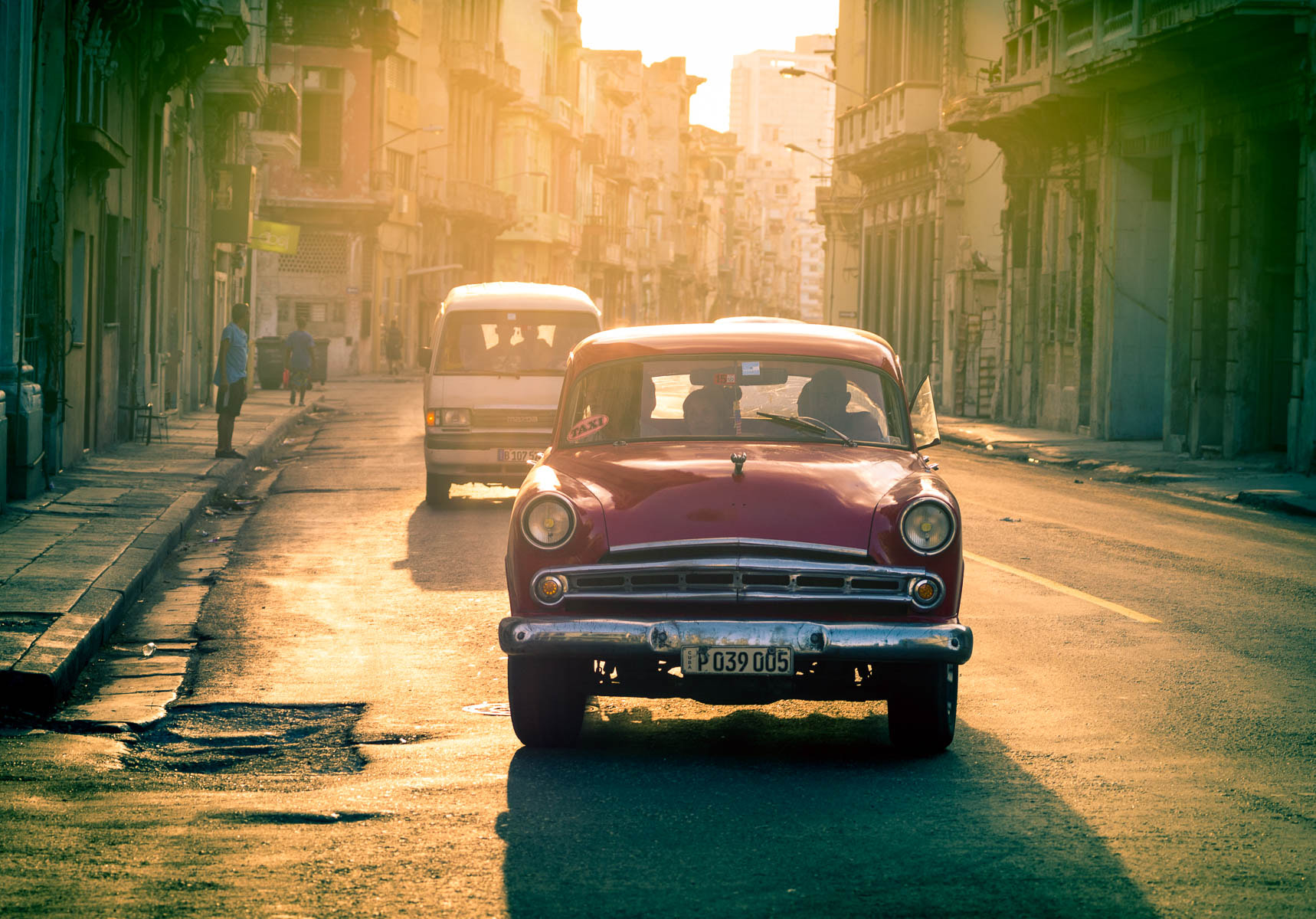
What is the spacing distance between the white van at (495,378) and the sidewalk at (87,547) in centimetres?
232

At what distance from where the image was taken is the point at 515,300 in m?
17.3

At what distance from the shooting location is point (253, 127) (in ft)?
130

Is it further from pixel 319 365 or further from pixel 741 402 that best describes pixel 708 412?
pixel 319 365

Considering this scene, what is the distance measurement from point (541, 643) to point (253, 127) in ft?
117

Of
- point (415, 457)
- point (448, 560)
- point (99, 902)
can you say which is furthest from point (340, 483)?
point (99, 902)

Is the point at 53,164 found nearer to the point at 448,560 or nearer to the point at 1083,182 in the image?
the point at 448,560

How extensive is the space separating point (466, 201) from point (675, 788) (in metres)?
64.0

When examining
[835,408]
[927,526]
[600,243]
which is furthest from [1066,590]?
[600,243]

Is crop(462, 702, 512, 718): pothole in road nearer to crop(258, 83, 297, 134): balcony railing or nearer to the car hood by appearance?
the car hood

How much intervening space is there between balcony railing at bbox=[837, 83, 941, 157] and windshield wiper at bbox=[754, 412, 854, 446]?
34.9 metres

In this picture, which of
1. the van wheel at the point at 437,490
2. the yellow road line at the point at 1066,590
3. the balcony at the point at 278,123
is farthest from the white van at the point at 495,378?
the balcony at the point at 278,123

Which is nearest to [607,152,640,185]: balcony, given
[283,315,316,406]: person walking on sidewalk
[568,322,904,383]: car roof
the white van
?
[283,315,316,406]: person walking on sidewalk

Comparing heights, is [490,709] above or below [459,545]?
below

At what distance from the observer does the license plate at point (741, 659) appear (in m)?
6.02
